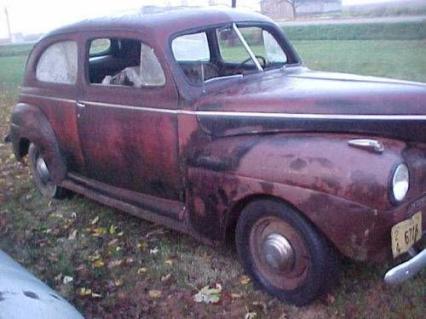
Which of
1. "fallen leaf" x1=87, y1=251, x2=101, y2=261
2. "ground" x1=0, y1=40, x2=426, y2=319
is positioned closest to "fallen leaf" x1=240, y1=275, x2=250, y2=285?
"ground" x1=0, y1=40, x2=426, y2=319

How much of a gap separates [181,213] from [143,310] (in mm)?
702

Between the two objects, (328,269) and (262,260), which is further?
(262,260)

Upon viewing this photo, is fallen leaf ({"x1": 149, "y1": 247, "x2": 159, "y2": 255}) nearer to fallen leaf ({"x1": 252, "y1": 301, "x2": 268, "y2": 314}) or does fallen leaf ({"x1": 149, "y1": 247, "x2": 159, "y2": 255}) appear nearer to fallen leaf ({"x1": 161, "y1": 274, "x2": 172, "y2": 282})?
fallen leaf ({"x1": 161, "y1": 274, "x2": 172, "y2": 282})

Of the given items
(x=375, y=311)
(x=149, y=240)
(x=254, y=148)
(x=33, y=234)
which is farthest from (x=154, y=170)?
(x=375, y=311)

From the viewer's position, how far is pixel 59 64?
474cm

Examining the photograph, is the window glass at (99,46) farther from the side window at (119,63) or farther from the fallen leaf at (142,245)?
the fallen leaf at (142,245)

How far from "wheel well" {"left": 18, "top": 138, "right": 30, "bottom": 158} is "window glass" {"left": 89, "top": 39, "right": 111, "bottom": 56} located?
124 cm

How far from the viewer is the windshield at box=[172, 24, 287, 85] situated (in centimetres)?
391

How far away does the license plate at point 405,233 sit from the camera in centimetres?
283

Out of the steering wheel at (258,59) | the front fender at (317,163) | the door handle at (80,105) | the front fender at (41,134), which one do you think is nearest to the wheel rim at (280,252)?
the front fender at (317,163)

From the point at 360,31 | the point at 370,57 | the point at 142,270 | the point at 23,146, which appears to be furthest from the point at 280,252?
the point at 360,31

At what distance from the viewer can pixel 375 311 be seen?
10.3 ft

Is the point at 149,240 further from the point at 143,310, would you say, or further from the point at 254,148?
the point at 254,148

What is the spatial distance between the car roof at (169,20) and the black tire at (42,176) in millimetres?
1483
